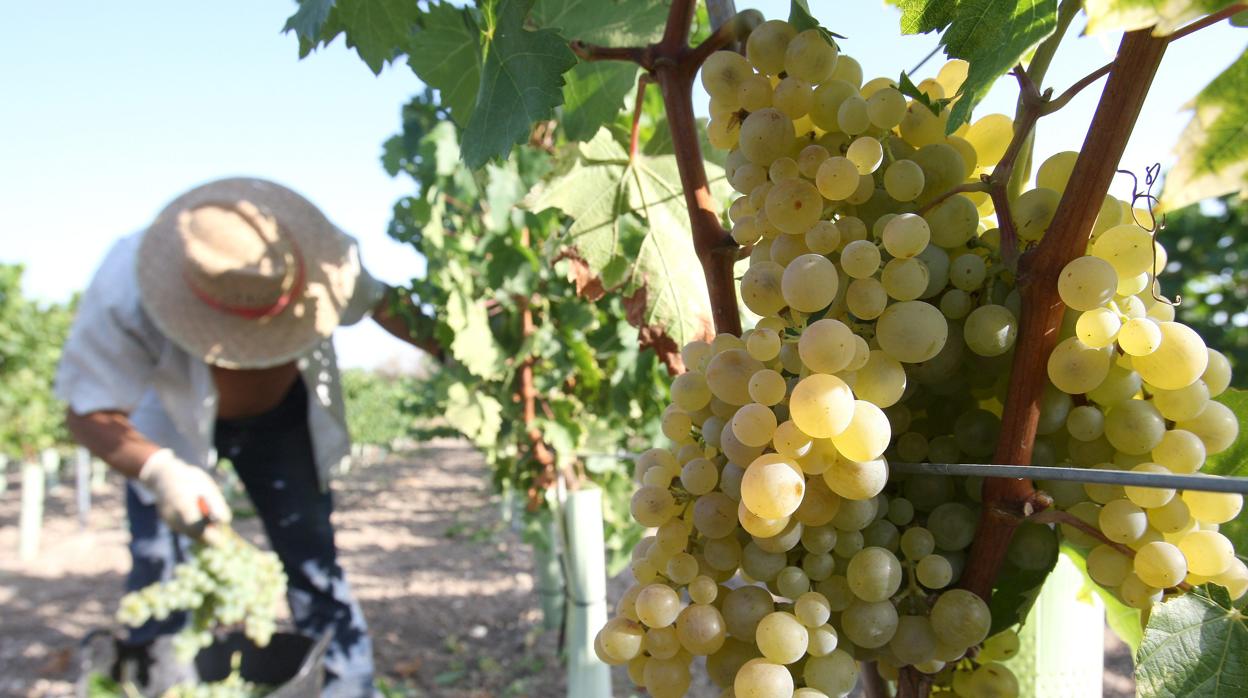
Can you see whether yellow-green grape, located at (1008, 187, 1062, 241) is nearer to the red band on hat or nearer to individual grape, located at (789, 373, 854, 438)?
individual grape, located at (789, 373, 854, 438)

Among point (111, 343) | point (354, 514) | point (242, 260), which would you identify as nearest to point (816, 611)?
point (242, 260)

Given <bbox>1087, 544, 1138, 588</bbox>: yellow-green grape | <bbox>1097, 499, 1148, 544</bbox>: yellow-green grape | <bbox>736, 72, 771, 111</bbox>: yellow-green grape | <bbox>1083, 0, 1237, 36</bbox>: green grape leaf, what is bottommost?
<bbox>1087, 544, 1138, 588</bbox>: yellow-green grape

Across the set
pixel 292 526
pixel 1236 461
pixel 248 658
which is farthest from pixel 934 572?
pixel 292 526

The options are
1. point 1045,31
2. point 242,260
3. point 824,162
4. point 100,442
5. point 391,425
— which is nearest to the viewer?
point 1045,31

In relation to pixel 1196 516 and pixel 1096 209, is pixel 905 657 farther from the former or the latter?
pixel 1096 209

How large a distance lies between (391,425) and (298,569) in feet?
44.7

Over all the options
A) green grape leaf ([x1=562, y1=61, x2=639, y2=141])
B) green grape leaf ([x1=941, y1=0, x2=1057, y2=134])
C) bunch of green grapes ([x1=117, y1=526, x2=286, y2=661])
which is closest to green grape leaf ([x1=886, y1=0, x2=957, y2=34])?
green grape leaf ([x1=941, y1=0, x2=1057, y2=134])

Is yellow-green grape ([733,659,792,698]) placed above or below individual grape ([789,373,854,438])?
below

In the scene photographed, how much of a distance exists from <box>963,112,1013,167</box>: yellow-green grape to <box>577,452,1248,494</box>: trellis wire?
0.25 m

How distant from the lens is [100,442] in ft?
9.75

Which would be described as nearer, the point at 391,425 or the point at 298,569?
the point at 298,569

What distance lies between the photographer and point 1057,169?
557mm

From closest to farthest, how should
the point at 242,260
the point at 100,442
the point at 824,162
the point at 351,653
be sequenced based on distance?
the point at 824,162, the point at 242,260, the point at 100,442, the point at 351,653

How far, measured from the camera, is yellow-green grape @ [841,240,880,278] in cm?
52
